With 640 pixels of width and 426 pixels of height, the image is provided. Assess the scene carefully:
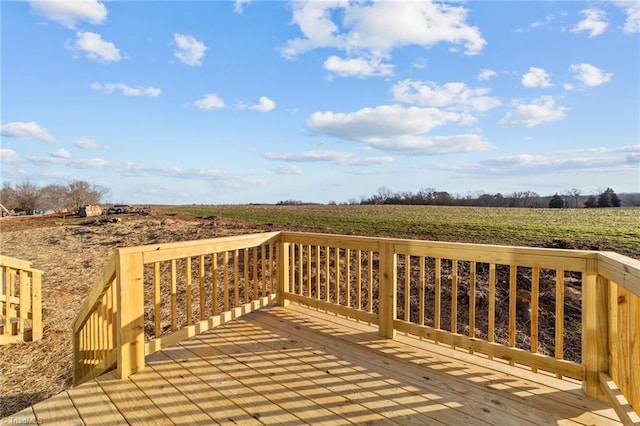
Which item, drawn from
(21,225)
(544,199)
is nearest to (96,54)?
(21,225)

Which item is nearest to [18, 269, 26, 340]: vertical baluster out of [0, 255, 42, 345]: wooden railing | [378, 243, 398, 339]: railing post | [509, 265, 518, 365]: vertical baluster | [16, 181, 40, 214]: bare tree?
[0, 255, 42, 345]: wooden railing

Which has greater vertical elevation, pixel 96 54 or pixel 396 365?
pixel 96 54

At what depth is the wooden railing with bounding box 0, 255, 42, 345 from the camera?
539 centimetres

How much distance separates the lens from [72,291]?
8.02 metres

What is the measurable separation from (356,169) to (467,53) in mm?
8293

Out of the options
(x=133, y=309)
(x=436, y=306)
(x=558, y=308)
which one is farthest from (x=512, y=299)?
(x=133, y=309)

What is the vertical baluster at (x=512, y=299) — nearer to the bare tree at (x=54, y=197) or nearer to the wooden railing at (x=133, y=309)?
the wooden railing at (x=133, y=309)

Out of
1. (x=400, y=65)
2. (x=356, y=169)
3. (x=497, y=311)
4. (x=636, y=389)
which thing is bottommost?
(x=497, y=311)

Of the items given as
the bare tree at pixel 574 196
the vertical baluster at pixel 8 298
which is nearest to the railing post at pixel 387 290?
the vertical baluster at pixel 8 298

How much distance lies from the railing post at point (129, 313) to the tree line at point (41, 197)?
25084mm

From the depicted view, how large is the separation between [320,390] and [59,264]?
434 inches

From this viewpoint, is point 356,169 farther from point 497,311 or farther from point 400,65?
point 497,311

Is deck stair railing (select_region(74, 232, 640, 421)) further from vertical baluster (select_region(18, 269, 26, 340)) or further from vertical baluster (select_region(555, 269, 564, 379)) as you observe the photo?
vertical baluster (select_region(18, 269, 26, 340))

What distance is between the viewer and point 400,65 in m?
8.18
